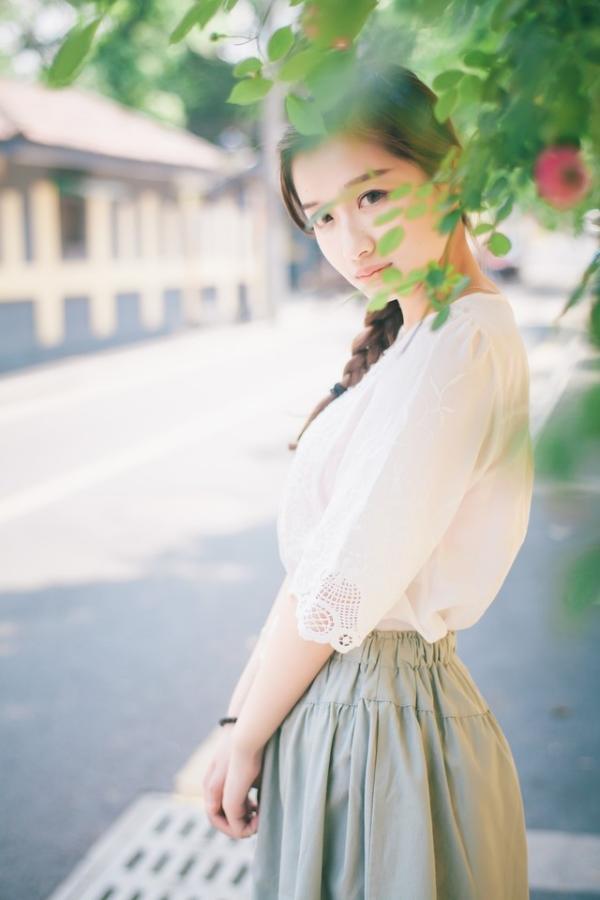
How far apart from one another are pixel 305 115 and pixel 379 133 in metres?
0.40

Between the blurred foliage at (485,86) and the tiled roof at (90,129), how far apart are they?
523 inches

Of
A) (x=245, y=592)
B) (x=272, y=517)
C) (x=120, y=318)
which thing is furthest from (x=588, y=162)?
(x=120, y=318)

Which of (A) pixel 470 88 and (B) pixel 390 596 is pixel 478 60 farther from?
(B) pixel 390 596

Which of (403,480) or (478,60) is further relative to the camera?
(403,480)

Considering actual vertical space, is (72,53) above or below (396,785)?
above

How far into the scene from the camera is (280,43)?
3.19ft

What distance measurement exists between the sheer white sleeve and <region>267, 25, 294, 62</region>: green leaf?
1.39 feet

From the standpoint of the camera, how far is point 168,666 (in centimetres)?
425

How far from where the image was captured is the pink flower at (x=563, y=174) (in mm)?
811

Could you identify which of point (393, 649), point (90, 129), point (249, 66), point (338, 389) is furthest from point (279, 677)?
point (90, 129)

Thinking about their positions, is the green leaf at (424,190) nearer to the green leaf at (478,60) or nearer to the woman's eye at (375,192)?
the green leaf at (478,60)

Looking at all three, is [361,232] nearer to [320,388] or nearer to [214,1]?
[214,1]

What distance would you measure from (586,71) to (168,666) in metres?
3.74

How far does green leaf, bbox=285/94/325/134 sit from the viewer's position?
0.92 metres
